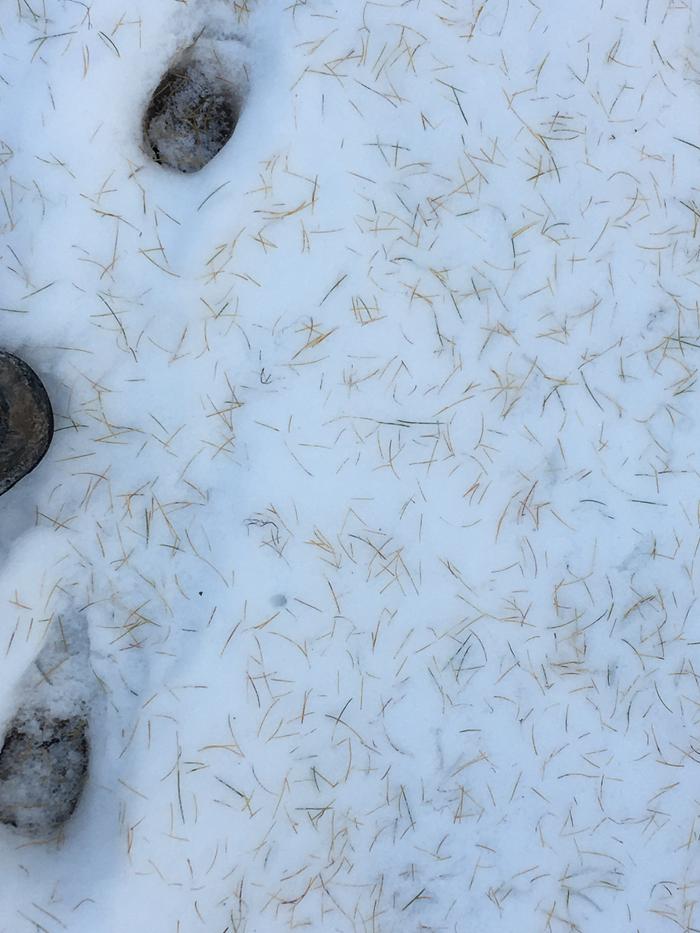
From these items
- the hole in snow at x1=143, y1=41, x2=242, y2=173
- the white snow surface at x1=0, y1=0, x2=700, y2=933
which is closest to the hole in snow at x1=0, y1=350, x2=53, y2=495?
the white snow surface at x1=0, y1=0, x2=700, y2=933

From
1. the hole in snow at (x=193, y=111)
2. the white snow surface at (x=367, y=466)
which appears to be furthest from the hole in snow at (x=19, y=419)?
the hole in snow at (x=193, y=111)

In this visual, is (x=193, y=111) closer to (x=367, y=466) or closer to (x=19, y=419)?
(x=19, y=419)

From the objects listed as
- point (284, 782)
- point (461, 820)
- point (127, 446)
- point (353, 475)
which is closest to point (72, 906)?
point (284, 782)

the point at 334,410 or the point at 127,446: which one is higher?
the point at 334,410

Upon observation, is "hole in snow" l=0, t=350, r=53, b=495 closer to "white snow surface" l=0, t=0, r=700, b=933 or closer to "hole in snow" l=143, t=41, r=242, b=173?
"white snow surface" l=0, t=0, r=700, b=933

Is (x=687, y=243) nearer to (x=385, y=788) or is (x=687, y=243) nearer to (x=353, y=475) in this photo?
(x=353, y=475)
